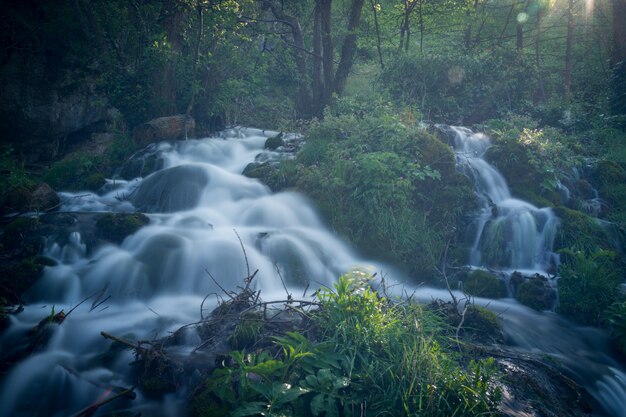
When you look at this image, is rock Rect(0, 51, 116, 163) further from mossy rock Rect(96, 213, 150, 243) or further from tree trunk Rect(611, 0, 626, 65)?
tree trunk Rect(611, 0, 626, 65)

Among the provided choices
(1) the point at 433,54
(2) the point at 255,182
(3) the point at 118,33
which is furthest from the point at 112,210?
(1) the point at 433,54

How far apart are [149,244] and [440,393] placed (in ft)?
16.9

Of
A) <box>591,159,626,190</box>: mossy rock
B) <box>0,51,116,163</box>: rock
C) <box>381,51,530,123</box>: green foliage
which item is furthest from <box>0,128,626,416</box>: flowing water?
<box>381,51,530,123</box>: green foliage

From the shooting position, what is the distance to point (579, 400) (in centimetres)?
401

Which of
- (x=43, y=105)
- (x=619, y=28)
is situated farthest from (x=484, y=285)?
(x=43, y=105)

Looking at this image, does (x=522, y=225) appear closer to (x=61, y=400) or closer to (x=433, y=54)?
(x=61, y=400)

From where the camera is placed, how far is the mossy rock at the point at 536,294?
6.25 metres

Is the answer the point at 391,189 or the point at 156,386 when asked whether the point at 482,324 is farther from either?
the point at 156,386

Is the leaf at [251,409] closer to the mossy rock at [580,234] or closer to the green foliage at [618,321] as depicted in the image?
the green foliage at [618,321]

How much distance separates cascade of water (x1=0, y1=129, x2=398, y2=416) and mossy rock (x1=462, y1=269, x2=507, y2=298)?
144 cm

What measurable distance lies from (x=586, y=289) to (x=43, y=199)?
374 inches

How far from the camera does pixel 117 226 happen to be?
7.04 metres

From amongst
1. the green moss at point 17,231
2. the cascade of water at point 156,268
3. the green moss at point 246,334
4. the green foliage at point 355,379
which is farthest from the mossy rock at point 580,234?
the green moss at point 17,231

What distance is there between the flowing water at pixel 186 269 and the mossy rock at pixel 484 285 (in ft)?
0.76
